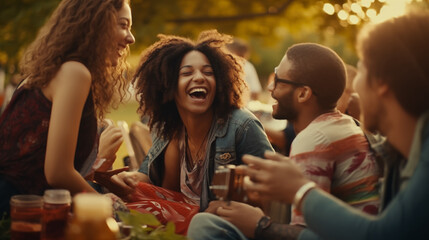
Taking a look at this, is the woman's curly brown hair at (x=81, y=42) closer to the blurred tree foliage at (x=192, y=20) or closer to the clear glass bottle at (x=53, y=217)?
the clear glass bottle at (x=53, y=217)

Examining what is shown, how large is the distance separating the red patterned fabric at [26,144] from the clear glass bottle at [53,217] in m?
0.65

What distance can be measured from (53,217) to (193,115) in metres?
1.65

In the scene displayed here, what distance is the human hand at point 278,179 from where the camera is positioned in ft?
6.70

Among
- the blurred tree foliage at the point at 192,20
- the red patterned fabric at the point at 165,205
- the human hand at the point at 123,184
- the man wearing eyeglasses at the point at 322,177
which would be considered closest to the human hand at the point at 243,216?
the man wearing eyeglasses at the point at 322,177

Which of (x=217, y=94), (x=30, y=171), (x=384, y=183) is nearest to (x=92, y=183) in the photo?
(x=30, y=171)

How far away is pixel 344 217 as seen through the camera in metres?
1.92

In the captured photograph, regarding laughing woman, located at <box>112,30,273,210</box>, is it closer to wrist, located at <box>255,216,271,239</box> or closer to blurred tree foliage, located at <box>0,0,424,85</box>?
wrist, located at <box>255,216,271,239</box>

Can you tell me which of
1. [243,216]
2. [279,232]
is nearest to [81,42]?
[243,216]

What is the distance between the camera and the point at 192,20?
8516 mm

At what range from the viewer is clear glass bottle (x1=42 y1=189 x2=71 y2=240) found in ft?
7.43

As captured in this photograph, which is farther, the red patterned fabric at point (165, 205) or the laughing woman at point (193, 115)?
the laughing woman at point (193, 115)

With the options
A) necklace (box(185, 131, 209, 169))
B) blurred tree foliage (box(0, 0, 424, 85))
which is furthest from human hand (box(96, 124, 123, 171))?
blurred tree foliage (box(0, 0, 424, 85))

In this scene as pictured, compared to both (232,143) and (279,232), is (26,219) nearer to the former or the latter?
(279,232)

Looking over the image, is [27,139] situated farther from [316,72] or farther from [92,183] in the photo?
[316,72]
